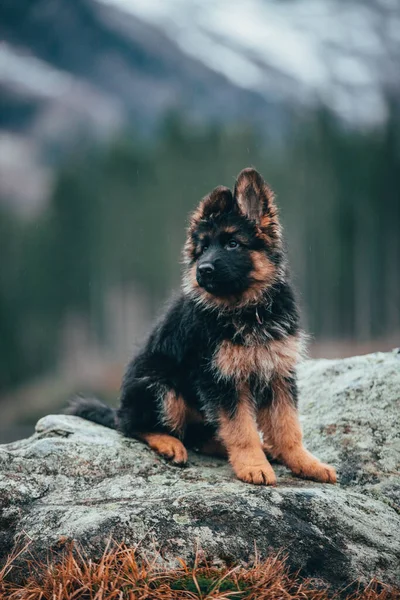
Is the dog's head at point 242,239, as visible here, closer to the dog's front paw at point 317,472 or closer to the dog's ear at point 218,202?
the dog's ear at point 218,202

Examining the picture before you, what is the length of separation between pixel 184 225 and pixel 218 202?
95.2 feet

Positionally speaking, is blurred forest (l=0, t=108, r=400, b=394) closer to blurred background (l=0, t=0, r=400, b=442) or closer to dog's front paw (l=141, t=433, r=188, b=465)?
blurred background (l=0, t=0, r=400, b=442)

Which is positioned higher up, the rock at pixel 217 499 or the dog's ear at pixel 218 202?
the dog's ear at pixel 218 202

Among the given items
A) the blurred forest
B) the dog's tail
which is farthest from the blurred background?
the dog's tail

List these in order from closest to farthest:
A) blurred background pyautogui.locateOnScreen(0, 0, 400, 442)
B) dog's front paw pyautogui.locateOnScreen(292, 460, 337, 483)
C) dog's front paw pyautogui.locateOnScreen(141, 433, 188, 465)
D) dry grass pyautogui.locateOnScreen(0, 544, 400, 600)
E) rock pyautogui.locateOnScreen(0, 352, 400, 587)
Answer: dry grass pyautogui.locateOnScreen(0, 544, 400, 600) → rock pyautogui.locateOnScreen(0, 352, 400, 587) → dog's front paw pyautogui.locateOnScreen(292, 460, 337, 483) → dog's front paw pyautogui.locateOnScreen(141, 433, 188, 465) → blurred background pyautogui.locateOnScreen(0, 0, 400, 442)

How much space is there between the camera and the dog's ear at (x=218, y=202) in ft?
19.7

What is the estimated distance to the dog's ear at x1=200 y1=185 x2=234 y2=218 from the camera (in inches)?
236

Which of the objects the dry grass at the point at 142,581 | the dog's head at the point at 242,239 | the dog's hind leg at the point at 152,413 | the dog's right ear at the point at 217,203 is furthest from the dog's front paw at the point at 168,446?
the dog's right ear at the point at 217,203

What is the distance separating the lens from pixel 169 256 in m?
36.3

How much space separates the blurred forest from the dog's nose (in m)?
29.6

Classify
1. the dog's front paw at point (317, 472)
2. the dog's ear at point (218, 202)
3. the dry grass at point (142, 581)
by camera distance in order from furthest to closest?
the dog's ear at point (218, 202)
the dog's front paw at point (317, 472)
the dry grass at point (142, 581)

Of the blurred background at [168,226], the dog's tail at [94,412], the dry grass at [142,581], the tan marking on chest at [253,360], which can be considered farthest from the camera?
the blurred background at [168,226]

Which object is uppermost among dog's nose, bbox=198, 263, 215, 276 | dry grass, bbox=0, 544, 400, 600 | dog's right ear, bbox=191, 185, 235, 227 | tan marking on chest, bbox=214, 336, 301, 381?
dog's right ear, bbox=191, 185, 235, 227

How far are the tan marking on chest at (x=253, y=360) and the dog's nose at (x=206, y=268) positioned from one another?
660mm
